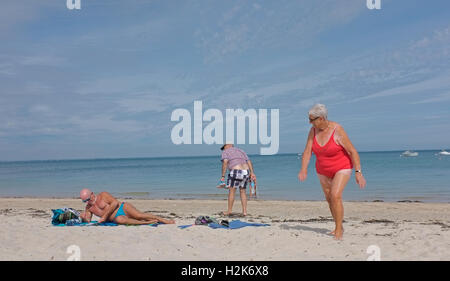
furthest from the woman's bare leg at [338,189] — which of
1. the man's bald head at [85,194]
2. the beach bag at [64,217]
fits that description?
the beach bag at [64,217]

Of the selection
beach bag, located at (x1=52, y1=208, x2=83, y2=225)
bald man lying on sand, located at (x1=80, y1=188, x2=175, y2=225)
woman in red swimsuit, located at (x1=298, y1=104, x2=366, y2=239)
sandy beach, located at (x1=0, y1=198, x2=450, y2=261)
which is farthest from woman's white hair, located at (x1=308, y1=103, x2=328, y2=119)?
beach bag, located at (x1=52, y1=208, x2=83, y2=225)

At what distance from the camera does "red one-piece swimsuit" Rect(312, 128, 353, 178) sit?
6.13 meters

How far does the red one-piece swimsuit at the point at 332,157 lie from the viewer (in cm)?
613

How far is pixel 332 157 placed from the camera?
6.21m

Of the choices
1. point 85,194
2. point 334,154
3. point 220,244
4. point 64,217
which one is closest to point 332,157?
point 334,154

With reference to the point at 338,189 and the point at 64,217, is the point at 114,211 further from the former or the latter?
the point at 338,189

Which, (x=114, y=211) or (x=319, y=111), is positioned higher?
(x=319, y=111)

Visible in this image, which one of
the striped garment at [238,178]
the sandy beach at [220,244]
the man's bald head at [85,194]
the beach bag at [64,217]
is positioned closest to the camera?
the sandy beach at [220,244]

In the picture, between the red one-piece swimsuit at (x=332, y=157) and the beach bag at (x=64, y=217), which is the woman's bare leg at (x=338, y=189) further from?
Answer: the beach bag at (x=64, y=217)

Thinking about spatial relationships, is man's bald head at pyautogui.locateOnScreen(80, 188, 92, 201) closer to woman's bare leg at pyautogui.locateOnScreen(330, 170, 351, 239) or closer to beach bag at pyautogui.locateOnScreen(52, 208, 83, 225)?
beach bag at pyautogui.locateOnScreen(52, 208, 83, 225)
